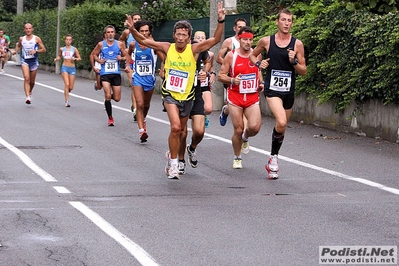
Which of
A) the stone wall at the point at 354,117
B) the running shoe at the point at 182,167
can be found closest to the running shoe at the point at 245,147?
the running shoe at the point at 182,167

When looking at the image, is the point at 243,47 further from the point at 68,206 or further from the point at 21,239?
the point at 21,239

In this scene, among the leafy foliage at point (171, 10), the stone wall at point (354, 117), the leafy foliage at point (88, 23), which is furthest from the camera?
the leafy foliage at point (88, 23)

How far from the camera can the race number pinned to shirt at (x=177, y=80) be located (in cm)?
1111

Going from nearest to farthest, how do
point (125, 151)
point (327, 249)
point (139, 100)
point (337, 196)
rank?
point (327, 249) < point (337, 196) < point (125, 151) < point (139, 100)

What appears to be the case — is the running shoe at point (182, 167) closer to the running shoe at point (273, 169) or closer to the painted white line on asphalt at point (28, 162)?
the running shoe at point (273, 169)

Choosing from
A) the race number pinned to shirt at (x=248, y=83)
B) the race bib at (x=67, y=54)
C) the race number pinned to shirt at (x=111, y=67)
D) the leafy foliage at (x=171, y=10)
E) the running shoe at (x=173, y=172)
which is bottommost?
the running shoe at (x=173, y=172)

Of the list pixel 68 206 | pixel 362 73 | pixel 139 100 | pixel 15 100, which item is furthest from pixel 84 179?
pixel 15 100

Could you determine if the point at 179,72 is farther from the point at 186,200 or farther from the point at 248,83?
the point at 186,200

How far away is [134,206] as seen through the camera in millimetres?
9211

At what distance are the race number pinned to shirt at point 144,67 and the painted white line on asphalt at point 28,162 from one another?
2.39m

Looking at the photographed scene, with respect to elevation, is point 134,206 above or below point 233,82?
below

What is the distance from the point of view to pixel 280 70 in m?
11.4

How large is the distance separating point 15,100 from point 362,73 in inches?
411

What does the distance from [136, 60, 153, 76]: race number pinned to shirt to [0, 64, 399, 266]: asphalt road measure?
1113mm
